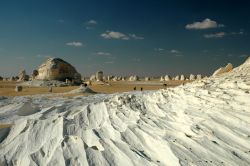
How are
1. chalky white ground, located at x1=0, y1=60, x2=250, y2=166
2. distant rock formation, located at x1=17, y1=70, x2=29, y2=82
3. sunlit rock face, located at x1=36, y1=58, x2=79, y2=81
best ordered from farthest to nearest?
distant rock formation, located at x1=17, y1=70, x2=29, y2=82 < sunlit rock face, located at x1=36, y1=58, x2=79, y2=81 < chalky white ground, located at x1=0, y1=60, x2=250, y2=166

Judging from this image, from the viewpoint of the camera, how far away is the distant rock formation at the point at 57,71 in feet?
161

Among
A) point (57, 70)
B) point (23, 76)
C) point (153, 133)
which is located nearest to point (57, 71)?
point (57, 70)

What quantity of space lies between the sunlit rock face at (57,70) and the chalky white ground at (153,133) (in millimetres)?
39655

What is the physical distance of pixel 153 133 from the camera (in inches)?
285

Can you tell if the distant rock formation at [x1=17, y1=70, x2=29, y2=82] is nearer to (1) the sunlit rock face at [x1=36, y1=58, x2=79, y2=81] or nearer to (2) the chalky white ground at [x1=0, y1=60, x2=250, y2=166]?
(1) the sunlit rock face at [x1=36, y1=58, x2=79, y2=81]

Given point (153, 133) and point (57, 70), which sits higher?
point (57, 70)

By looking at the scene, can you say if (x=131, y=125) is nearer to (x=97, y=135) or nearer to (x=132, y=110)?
(x=97, y=135)

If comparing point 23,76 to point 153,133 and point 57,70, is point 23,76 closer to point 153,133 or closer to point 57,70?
point 57,70

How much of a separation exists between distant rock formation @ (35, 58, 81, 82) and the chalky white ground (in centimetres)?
3966

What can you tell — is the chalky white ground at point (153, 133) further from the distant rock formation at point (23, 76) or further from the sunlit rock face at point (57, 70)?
the distant rock formation at point (23, 76)

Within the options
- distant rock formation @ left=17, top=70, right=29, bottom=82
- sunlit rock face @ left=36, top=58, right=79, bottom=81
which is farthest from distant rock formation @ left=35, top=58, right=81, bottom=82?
distant rock formation @ left=17, top=70, right=29, bottom=82

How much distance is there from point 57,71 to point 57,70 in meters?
0.16

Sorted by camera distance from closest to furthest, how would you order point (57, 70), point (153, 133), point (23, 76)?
point (153, 133) < point (57, 70) < point (23, 76)

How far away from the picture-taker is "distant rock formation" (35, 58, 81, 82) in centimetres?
4903
